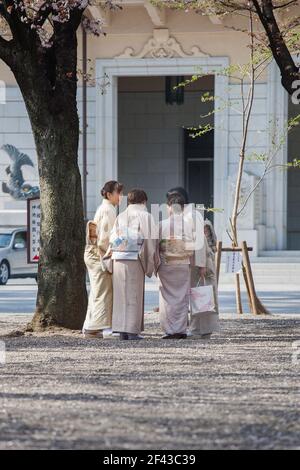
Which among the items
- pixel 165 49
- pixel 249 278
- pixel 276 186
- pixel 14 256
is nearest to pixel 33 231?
pixel 249 278

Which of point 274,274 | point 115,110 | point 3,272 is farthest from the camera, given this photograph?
point 115,110

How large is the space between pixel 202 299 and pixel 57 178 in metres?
2.31

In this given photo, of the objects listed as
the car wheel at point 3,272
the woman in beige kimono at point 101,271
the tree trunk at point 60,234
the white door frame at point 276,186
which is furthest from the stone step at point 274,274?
the woman in beige kimono at point 101,271

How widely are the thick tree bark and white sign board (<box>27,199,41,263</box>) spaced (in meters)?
4.75

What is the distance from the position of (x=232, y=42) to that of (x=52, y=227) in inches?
687

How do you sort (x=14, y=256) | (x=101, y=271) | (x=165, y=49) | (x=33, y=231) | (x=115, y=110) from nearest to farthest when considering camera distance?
(x=101, y=271), (x=33, y=231), (x=14, y=256), (x=165, y=49), (x=115, y=110)

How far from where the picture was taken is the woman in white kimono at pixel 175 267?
45.6 ft

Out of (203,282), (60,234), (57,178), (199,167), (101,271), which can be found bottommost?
(203,282)

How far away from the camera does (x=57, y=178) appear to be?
1489 cm

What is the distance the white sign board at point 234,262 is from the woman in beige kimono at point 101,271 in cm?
394

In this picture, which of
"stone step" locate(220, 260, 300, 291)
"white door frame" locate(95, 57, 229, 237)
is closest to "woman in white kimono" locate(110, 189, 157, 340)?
"stone step" locate(220, 260, 300, 291)

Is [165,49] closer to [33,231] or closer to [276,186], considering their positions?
[276,186]

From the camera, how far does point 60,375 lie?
10.4m

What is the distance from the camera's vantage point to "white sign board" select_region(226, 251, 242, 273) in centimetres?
1786
